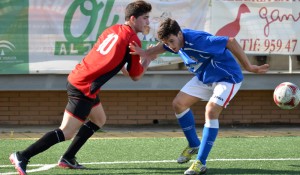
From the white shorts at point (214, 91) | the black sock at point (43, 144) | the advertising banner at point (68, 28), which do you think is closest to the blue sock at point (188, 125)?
the white shorts at point (214, 91)

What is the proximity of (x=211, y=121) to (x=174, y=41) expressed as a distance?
0.92 meters

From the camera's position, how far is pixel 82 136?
827cm

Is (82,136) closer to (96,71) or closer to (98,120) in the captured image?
(98,120)

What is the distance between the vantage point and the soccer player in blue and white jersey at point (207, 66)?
25.4 ft

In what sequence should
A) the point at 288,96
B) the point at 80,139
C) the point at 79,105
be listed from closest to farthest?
the point at 79,105, the point at 80,139, the point at 288,96

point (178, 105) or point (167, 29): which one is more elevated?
point (167, 29)

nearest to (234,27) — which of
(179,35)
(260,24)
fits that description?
(260,24)

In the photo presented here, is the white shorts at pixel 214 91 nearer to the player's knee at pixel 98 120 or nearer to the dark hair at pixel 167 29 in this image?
the dark hair at pixel 167 29

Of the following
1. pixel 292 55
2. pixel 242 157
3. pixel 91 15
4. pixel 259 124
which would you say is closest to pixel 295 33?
pixel 292 55

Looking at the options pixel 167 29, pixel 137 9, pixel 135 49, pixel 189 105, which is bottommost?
pixel 189 105

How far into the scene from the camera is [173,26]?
7652 mm

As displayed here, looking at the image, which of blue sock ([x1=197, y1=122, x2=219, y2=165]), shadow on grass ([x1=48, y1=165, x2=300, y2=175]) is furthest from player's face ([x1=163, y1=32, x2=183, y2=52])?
shadow on grass ([x1=48, y1=165, x2=300, y2=175])

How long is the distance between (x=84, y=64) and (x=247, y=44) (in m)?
6.03

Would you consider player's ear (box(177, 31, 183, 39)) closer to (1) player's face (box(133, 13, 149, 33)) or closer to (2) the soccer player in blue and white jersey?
(2) the soccer player in blue and white jersey
